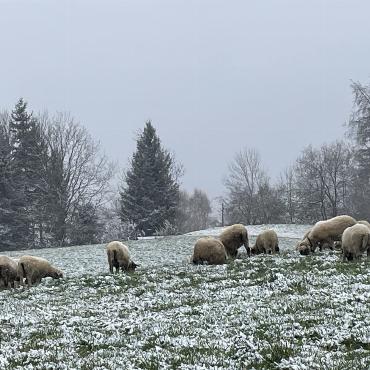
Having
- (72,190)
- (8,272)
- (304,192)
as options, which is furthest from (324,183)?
(8,272)

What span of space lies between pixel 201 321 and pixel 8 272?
446 inches

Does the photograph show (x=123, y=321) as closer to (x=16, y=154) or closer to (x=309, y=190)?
(x=16, y=154)

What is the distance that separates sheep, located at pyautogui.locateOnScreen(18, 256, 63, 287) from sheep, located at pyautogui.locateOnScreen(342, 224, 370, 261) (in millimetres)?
11336

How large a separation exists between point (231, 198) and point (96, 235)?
35381mm

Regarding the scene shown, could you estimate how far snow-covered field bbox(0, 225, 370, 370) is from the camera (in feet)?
25.0

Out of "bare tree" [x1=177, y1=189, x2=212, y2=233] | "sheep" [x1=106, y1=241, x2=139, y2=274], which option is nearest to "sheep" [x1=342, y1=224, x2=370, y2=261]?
"sheep" [x1=106, y1=241, x2=139, y2=274]

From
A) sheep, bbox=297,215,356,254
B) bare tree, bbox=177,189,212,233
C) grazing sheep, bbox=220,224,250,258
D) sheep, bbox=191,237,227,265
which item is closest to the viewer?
sheep, bbox=191,237,227,265

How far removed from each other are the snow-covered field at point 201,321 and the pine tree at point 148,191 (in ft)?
157

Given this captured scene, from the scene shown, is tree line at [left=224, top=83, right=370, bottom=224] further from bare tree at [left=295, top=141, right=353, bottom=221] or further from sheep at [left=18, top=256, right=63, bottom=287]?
sheep at [left=18, top=256, right=63, bottom=287]

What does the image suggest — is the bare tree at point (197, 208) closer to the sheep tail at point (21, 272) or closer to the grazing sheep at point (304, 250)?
the grazing sheep at point (304, 250)

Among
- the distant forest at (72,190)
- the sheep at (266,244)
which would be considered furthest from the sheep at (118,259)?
the distant forest at (72,190)

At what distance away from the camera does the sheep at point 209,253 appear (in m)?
21.2

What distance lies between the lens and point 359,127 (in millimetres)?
49531

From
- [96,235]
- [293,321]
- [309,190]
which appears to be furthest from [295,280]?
[309,190]
